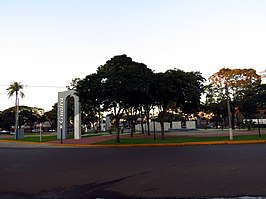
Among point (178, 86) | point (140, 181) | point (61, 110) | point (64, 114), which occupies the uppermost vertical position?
point (178, 86)

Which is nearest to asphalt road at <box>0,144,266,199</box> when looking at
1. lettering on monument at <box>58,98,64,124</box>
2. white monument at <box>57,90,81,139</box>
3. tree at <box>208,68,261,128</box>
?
lettering on monument at <box>58,98,64,124</box>

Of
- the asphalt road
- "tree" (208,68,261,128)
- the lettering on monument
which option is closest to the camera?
the asphalt road

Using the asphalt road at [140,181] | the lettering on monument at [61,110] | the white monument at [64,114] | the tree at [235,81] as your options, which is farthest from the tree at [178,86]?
the tree at [235,81]

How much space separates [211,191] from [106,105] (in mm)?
21961

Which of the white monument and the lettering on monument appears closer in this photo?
the lettering on monument

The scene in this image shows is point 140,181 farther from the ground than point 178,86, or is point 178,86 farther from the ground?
point 178,86

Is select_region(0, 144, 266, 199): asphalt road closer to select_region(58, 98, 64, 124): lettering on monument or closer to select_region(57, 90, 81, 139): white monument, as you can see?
select_region(58, 98, 64, 124): lettering on monument

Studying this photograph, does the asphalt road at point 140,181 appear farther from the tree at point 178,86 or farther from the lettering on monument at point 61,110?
the lettering on monument at point 61,110

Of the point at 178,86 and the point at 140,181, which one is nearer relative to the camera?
the point at 140,181

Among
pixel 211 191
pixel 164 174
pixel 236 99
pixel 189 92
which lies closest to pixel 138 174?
pixel 164 174

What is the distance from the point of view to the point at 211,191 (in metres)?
7.11

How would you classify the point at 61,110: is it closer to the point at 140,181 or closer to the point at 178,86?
the point at 178,86

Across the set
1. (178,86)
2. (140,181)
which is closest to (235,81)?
(178,86)

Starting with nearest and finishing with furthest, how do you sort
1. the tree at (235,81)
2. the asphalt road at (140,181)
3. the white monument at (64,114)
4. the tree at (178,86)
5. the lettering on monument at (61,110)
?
1. the asphalt road at (140,181)
2. the tree at (178,86)
3. the lettering on monument at (61,110)
4. the white monument at (64,114)
5. the tree at (235,81)
